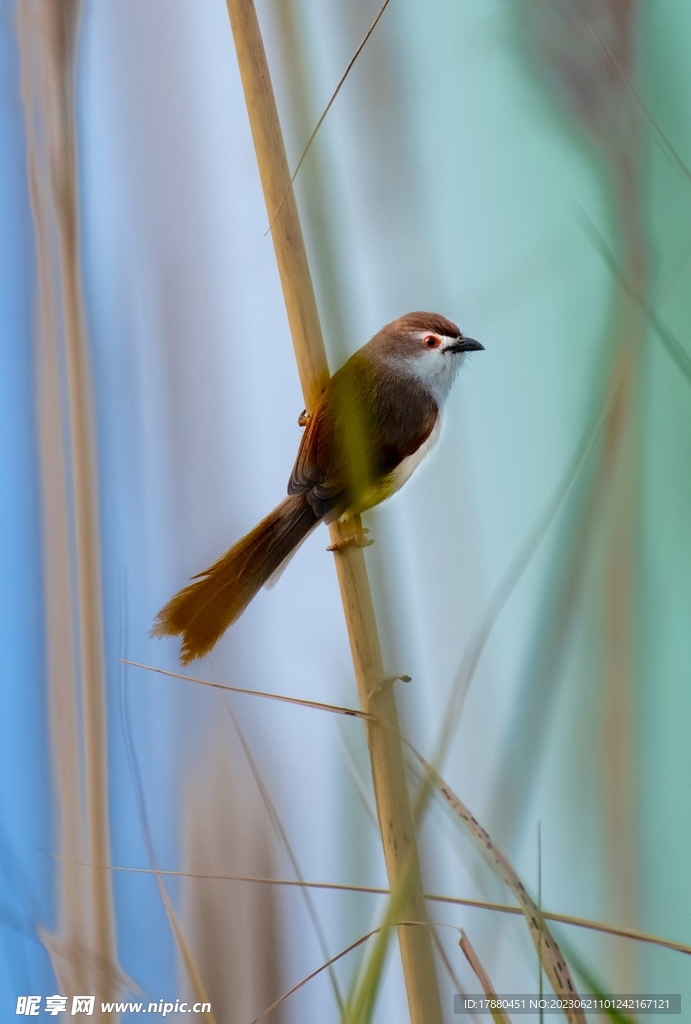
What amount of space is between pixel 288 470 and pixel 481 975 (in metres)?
0.32

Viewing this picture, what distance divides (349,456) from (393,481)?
0.05 meters

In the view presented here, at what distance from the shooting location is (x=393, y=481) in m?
0.51

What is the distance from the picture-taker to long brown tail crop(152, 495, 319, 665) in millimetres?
498

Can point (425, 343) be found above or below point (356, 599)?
above

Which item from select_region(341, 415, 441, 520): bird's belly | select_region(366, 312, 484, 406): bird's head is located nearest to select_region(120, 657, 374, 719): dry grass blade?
select_region(341, 415, 441, 520): bird's belly

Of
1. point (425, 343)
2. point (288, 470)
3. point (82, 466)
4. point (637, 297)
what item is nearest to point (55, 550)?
point (82, 466)

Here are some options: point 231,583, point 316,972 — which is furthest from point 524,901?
point 231,583

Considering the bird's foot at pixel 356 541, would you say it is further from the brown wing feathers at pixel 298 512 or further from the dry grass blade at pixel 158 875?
the dry grass blade at pixel 158 875

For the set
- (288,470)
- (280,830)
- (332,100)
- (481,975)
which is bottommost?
(481,975)

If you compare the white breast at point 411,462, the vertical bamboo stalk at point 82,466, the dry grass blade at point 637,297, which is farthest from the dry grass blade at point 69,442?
the dry grass blade at point 637,297

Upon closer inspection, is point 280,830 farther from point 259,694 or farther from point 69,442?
point 69,442

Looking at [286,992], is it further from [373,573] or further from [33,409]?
[33,409]

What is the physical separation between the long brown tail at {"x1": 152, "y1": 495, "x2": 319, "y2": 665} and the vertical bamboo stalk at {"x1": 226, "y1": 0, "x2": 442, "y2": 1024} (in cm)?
3

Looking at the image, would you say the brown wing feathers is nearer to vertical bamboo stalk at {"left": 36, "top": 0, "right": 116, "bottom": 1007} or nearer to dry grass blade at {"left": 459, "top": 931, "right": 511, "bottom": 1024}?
vertical bamboo stalk at {"left": 36, "top": 0, "right": 116, "bottom": 1007}
